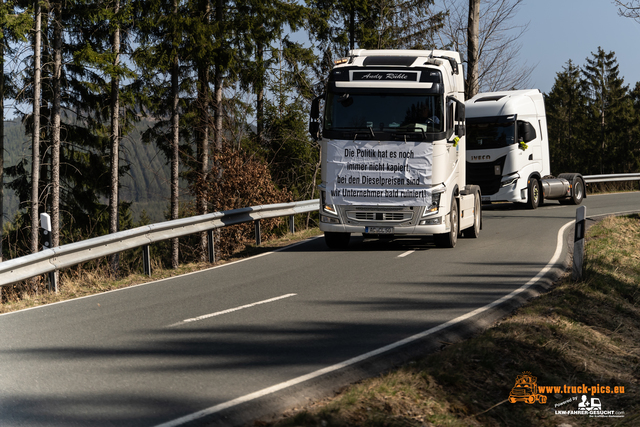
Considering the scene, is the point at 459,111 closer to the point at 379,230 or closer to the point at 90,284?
the point at 379,230

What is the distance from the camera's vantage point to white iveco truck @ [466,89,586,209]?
22.1 metres

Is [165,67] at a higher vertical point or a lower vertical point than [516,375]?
higher

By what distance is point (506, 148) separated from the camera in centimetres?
2200

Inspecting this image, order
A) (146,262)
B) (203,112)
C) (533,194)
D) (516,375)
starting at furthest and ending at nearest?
(203,112) < (533,194) < (146,262) < (516,375)

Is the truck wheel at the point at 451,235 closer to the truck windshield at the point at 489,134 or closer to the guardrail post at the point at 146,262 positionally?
the guardrail post at the point at 146,262

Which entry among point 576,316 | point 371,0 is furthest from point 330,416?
point 371,0

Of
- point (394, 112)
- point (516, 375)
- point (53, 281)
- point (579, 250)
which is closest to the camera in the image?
point (516, 375)

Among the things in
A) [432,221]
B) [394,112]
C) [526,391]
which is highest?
[394,112]

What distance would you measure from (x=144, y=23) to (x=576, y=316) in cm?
2315

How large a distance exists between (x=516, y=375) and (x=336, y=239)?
817cm

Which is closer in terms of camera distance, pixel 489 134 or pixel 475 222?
pixel 475 222

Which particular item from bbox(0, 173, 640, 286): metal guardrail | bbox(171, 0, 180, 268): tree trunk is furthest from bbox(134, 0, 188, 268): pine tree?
bbox(0, 173, 640, 286): metal guardrail

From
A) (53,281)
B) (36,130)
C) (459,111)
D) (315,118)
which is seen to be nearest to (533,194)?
(459,111)

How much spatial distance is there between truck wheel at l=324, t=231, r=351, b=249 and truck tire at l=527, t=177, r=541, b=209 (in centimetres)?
1101
